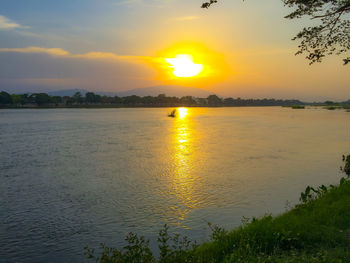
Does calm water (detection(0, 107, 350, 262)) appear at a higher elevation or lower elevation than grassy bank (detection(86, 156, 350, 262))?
lower

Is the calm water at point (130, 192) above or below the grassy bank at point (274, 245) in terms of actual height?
below

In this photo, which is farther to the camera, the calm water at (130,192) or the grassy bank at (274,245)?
the calm water at (130,192)

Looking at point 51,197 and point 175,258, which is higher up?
point 175,258

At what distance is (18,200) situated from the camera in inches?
620

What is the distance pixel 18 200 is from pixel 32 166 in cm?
994

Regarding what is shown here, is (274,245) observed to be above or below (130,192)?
above

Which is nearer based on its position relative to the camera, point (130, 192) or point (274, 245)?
point (274, 245)

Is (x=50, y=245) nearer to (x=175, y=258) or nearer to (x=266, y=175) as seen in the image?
(x=175, y=258)

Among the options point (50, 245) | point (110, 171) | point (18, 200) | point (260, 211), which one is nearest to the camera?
point (50, 245)

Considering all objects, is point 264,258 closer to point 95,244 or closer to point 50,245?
point 95,244

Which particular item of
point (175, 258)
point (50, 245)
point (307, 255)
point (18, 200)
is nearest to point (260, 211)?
point (307, 255)

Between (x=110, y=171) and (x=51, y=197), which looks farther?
(x=110, y=171)

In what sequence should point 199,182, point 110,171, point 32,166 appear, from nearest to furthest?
point 199,182 → point 110,171 → point 32,166

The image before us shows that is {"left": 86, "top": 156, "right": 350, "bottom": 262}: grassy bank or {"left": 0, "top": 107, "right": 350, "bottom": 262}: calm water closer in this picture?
{"left": 86, "top": 156, "right": 350, "bottom": 262}: grassy bank
